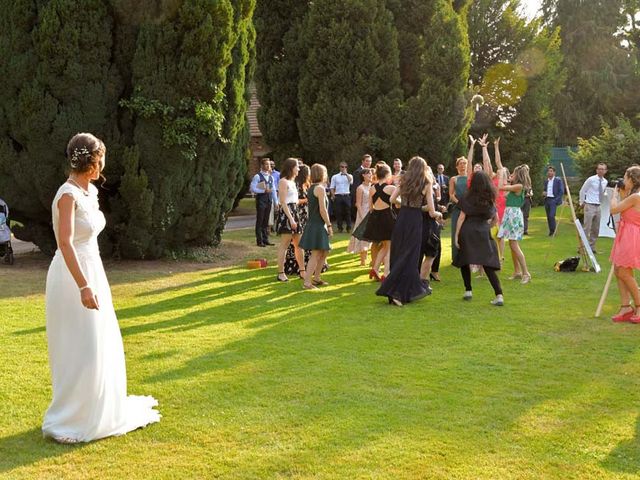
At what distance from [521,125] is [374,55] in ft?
33.9

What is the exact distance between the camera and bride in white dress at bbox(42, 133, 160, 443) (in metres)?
4.91

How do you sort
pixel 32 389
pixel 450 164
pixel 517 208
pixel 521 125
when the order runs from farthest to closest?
pixel 521 125
pixel 450 164
pixel 517 208
pixel 32 389

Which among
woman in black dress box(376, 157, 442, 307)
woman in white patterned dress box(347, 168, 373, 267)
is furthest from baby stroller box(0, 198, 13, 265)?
woman in black dress box(376, 157, 442, 307)

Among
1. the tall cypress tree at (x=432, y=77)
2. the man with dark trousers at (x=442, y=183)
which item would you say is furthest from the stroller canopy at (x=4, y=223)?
the tall cypress tree at (x=432, y=77)

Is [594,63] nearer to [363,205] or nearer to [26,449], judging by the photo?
[363,205]

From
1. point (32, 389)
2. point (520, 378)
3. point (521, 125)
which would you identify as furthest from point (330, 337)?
point (521, 125)

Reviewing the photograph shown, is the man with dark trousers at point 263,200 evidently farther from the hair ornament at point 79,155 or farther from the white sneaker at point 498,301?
the hair ornament at point 79,155

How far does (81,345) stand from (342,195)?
15465 millimetres

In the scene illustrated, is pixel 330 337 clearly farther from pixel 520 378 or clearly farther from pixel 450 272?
pixel 450 272

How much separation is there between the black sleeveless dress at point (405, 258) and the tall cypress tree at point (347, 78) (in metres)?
13.1

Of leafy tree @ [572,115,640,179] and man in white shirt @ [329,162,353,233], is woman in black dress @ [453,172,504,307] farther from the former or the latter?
leafy tree @ [572,115,640,179]

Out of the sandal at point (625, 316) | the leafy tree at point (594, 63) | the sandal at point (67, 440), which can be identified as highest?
the leafy tree at point (594, 63)

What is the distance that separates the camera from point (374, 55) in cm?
2244

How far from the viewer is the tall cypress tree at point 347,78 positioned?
72.5 ft
